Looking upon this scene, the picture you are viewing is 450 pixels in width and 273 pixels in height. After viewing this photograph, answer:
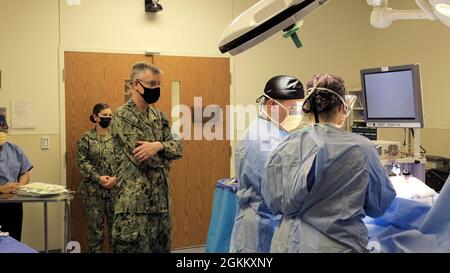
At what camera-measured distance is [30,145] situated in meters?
3.66

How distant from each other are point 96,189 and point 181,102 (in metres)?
1.19

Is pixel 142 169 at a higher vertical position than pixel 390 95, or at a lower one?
lower

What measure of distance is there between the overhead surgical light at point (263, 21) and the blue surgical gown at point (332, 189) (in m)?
0.54

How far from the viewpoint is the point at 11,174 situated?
3156mm

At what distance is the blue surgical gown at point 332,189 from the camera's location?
1.48 metres

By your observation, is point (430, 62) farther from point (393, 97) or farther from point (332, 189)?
point (332, 189)

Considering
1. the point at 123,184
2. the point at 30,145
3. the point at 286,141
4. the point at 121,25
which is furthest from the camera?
the point at 121,25

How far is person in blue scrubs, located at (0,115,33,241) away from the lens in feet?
10.1

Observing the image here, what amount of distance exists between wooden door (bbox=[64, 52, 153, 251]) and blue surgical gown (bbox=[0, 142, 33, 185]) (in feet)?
1.69

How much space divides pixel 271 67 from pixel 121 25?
5.19 feet

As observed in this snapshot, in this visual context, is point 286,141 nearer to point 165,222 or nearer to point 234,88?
point 165,222

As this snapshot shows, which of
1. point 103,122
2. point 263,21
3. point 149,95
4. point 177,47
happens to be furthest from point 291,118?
point 177,47
